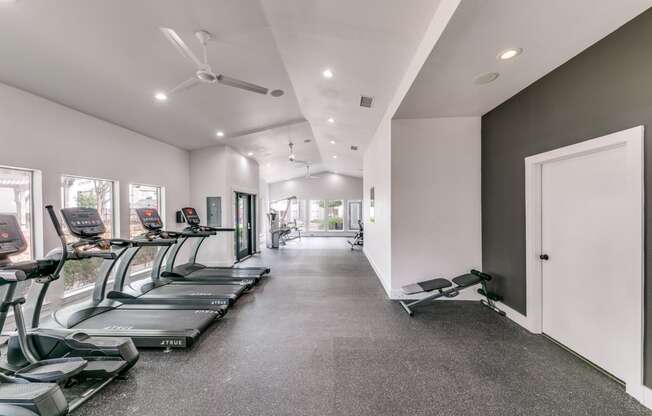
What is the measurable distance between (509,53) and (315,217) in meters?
11.4

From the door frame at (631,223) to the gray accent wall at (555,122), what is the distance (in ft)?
0.13

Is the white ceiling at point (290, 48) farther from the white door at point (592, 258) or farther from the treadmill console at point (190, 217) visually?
the treadmill console at point (190, 217)

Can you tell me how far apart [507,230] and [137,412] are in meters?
4.27

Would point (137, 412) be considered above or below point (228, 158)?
below

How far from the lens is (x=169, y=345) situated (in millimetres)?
2551

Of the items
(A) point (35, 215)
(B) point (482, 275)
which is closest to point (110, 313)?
(A) point (35, 215)

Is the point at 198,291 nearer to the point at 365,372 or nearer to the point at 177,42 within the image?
the point at 365,372

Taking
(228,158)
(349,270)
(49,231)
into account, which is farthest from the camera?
(228,158)

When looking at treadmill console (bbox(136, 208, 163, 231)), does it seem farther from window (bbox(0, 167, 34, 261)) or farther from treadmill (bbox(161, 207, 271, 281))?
window (bbox(0, 167, 34, 261))

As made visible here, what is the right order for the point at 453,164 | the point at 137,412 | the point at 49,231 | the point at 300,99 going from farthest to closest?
the point at 300,99
the point at 453,164
the point at 49,231
the point at 137,412

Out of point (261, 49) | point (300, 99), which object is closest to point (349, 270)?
point (300, 99)

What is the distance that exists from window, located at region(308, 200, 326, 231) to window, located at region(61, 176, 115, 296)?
9293 millimetres

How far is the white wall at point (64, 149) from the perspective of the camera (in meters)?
2.98

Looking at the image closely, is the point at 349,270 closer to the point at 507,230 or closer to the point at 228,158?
the point at 507,230
